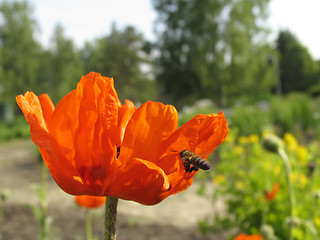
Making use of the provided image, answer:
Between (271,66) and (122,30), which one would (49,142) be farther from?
(122,30)

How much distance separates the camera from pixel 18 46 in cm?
2073

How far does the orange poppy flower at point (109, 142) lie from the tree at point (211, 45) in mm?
20145

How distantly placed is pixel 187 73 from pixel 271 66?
713 centimetres

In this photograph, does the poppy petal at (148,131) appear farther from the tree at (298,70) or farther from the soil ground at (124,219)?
the tree at (298,70)

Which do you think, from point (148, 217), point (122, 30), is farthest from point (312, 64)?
point (148, 217)

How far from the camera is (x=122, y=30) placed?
3994 centimetres

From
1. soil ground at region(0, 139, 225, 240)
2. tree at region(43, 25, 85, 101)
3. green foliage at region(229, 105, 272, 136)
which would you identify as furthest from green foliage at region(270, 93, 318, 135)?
tree at region(43, 25, 85, 101)

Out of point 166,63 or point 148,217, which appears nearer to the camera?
point 148,217

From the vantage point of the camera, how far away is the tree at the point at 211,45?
Answer: 66.7 feet

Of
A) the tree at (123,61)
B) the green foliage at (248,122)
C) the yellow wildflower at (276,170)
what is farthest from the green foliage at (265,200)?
the tree at (123,61)

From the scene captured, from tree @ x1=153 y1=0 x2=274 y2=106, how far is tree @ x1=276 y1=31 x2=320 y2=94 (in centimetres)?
1036

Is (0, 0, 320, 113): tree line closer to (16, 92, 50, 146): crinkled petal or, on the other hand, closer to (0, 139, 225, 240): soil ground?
(0, 139, 225, 240): soil ground

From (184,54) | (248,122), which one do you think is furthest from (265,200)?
(184,54)

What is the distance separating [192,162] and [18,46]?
2278 centimetres
